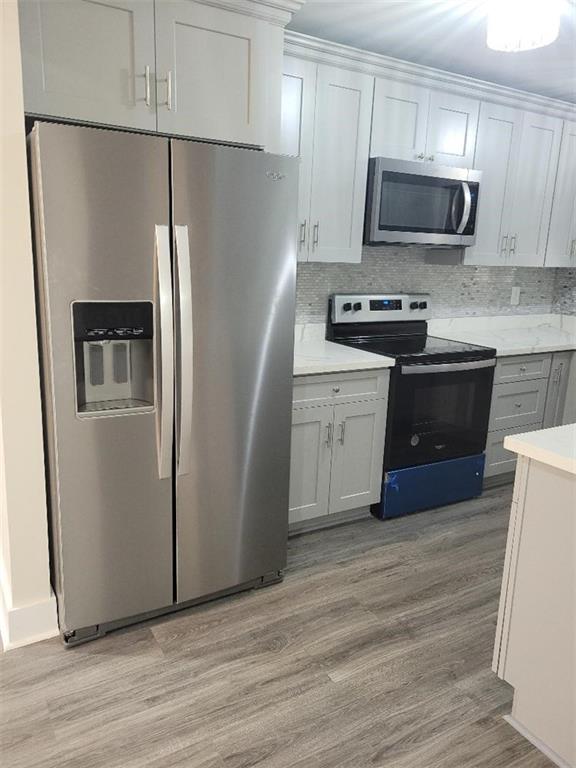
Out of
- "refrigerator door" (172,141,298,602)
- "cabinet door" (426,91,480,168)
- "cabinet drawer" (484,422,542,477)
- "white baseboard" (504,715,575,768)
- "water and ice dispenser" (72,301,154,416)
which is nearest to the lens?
"white baseboard" (504,715,575,768)

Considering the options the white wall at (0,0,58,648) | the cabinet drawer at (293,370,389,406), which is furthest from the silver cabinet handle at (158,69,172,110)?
the cabinet drawer at (293,370,389,406)

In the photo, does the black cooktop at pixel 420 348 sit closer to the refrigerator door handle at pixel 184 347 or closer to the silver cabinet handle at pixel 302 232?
the silver cabinet handle at pixel 302 232

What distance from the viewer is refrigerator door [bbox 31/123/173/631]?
6.29ft

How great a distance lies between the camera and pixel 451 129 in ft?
11.1

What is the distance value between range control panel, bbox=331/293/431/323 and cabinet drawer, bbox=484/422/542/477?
88 centimetres

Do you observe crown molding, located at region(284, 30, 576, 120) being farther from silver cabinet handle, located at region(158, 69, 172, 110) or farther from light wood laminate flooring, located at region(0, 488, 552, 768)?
light wood laminate flooring, located at region(0, 488, 552, 768)

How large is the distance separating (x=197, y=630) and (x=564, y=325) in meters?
3.68

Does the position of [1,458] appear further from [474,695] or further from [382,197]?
[382,197]

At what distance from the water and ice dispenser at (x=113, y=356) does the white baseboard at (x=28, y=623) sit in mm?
803

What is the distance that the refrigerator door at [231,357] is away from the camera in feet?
7.00

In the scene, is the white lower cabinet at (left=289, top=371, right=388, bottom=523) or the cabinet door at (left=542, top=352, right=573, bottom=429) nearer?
the white lower cabinet at (left=289, top=371, right=388, bottom=523)

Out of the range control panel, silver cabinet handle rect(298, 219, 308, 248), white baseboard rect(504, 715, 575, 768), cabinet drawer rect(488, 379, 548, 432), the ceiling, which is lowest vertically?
white baseboard rect(504, 715, 575, 768)

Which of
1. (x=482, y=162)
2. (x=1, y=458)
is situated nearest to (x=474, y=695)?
(x=1, y=458)

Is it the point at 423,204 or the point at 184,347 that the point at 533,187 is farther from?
the point at 184,347
